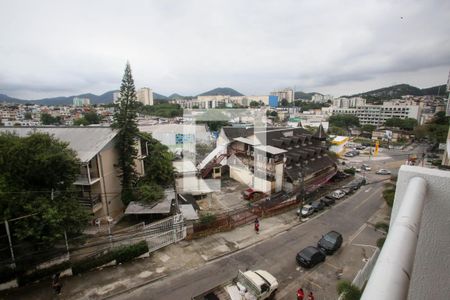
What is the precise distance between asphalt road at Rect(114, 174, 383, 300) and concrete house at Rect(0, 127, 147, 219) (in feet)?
25.6

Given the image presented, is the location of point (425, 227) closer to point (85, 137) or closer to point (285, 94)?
point (85, 137)

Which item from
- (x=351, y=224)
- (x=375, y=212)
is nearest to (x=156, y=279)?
(x=351, y=224)

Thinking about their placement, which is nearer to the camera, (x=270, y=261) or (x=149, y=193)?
(x=270, y=261)

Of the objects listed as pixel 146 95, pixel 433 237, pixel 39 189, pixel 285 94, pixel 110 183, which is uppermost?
pixel 285 94

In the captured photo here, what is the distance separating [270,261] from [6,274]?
13314mm

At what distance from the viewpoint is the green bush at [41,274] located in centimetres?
1100

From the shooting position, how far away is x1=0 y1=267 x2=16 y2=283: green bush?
1052cm

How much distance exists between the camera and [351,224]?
1850 cm

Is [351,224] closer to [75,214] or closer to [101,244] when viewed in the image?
[101,244]

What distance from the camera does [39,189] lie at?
38.4 feet

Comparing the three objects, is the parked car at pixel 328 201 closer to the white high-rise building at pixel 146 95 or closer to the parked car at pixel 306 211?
the parked car at pixel 306 211

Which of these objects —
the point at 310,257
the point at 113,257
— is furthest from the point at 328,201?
the point at 113,257

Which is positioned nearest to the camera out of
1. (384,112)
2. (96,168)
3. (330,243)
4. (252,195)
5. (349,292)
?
(349,292)

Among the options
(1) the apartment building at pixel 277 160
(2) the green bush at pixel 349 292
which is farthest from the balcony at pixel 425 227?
(1) the apartment building at pixel 277 160
